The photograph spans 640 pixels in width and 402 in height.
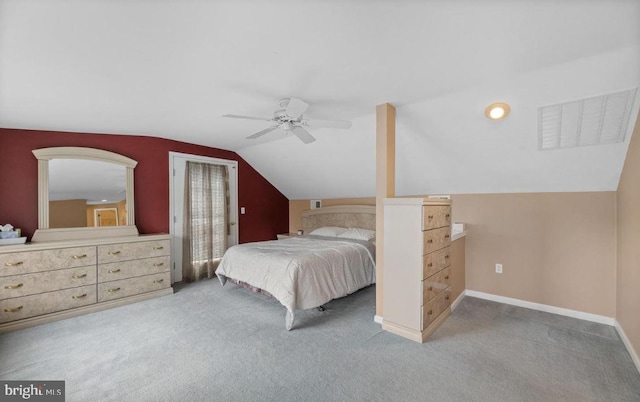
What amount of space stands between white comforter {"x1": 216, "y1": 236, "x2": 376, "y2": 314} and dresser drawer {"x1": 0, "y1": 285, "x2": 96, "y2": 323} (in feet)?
4.93

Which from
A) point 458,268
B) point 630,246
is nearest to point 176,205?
point 458,268

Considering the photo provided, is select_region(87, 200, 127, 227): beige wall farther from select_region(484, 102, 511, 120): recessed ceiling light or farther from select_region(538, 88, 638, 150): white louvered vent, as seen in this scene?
select_region(538, 88, 638, 150): white louvered vent

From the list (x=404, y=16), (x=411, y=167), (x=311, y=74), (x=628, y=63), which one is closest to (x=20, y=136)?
(x=311, y=74)

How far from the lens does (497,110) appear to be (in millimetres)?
2557

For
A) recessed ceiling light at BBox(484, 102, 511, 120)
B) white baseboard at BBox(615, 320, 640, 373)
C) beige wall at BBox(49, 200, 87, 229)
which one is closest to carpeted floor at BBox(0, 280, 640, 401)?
white baseboard at BBox(615, 320, 640, 373)

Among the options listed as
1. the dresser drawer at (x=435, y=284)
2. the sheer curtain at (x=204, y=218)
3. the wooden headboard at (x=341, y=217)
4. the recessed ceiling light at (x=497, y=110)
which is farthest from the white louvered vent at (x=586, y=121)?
the sheer curtain at (x=204, y=218)

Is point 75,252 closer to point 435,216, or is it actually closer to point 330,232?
point 330,232

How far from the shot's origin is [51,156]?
329cm

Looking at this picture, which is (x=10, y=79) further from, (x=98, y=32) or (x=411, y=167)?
(x=411, y=167)

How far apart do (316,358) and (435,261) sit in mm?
1482

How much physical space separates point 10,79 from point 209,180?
2.79 metres

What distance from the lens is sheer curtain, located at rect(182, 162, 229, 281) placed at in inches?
175

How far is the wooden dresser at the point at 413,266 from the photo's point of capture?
2.45 meters

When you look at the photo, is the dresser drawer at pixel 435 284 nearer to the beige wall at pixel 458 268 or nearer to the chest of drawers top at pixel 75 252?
the beige wall at pixel 458 268
